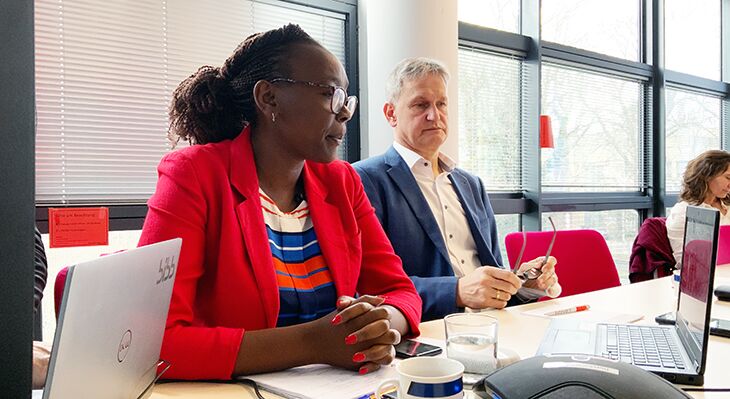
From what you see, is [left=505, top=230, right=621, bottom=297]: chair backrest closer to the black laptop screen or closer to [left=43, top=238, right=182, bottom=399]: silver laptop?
the black laptop screen

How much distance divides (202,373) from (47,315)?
5.23 feet

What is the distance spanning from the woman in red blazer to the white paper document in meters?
0.02

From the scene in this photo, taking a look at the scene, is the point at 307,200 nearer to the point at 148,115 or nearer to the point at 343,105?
the point at 343,105

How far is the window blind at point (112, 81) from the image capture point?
7.45ft

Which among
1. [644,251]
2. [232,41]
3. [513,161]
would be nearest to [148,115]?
[232,41]

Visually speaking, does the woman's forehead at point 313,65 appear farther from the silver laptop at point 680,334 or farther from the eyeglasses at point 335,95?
the silver laptop at point 680,334

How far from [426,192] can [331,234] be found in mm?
877

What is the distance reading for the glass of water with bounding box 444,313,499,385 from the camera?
1.04 metres

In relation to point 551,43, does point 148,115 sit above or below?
below

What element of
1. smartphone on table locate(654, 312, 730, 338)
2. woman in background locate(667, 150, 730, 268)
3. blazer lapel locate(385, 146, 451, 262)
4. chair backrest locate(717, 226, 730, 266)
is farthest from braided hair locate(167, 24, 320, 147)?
woman in background locate(667, 150, 730, 268)

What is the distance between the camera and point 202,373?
1020 millimetres

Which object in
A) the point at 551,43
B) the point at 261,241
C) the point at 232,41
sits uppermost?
the point at 551,43

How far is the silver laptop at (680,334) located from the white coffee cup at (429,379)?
395mm

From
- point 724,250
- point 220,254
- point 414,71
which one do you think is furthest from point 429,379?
point 724,250
